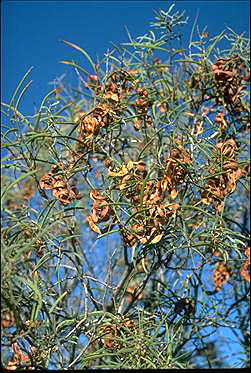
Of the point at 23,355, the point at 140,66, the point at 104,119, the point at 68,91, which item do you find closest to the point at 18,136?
the point at 104,119

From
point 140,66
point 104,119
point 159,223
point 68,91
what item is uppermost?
point 68,91

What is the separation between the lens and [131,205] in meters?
1.14

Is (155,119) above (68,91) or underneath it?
underneath

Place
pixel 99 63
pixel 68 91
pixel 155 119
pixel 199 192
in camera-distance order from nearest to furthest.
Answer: pixel 199 192 < pixel 99 63 < pixel 155 119 < pixel 68 91

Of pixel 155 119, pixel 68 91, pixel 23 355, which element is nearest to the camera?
pixel 23 355

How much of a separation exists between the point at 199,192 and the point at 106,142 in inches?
9.9

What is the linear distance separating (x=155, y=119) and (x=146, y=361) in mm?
751

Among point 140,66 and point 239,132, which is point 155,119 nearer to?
point 140,66

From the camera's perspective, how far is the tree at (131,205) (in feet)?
3.41

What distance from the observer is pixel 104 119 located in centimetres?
135

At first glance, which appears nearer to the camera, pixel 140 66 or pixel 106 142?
pixel 106 142

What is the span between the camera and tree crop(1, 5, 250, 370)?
3.41ft

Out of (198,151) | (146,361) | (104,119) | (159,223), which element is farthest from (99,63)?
(146,361)

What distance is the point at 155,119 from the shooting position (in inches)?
64.6
